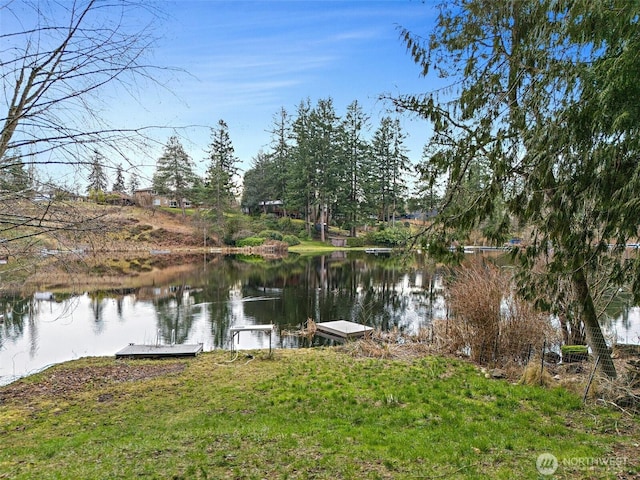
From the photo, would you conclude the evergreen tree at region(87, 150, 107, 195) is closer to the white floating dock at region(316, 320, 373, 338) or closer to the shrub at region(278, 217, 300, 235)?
the white floating dock at region(316, 320, 373, 338)

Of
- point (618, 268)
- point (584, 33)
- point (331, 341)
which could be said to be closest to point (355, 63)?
point (584, 33)

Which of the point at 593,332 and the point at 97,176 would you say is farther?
the point at 593,332

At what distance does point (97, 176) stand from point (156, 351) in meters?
8.09

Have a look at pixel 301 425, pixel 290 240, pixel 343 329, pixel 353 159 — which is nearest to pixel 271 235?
pixel 290 240

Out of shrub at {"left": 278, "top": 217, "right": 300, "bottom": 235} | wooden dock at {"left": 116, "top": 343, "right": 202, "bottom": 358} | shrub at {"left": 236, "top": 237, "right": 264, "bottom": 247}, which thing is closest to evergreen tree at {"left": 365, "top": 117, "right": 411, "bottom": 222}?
shrub at {"left": 278, "top": 217, "right": 300, "bottom": 235}

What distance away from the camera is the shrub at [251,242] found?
39219 millimetres

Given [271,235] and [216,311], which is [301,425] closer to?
[216,311]

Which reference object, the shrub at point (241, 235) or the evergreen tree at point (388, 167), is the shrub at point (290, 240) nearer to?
the shrub at point (241, 235)

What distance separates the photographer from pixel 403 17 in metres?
5.65

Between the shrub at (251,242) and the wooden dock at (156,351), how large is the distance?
1160 inches

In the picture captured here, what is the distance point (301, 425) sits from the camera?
4910 millimetres

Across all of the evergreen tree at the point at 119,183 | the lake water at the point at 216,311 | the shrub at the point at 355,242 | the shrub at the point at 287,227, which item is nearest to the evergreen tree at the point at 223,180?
the shrub at the point at 287,227

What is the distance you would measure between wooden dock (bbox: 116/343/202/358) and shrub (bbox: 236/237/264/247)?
2946cm

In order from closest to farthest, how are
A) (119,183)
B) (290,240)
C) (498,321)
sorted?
(119,183) → (498,321) → (290,240)
